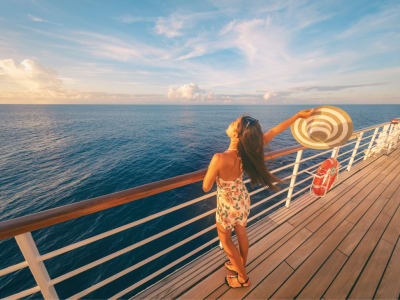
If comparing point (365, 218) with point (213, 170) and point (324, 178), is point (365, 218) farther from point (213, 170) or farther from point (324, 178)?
point (213, 170)

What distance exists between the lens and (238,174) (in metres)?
1.65

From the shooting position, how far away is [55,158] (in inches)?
595

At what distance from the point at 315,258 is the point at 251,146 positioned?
1926 millimetres

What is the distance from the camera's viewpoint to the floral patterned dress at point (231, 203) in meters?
1.68

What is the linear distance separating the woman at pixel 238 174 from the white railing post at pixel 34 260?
1.38 m

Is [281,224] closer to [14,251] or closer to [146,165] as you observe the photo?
[14,251]

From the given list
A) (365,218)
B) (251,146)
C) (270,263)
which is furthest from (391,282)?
(251,146)

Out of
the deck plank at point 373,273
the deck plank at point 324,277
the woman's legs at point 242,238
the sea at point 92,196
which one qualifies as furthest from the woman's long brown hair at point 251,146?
the sea at point 92,196

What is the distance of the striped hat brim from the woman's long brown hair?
0.61 metres

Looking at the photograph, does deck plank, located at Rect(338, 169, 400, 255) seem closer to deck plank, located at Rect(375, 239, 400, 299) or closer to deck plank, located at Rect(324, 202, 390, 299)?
deck plank, located at Rect(324, 202, 390, 299)

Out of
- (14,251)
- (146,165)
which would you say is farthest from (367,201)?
(146,165)

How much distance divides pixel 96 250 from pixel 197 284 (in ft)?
20.5

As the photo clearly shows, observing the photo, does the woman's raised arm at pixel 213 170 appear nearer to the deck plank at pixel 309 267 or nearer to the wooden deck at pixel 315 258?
the wooden deck at pixel 315 258

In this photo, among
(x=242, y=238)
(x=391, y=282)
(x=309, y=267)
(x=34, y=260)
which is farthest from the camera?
(x=309, y=267)
